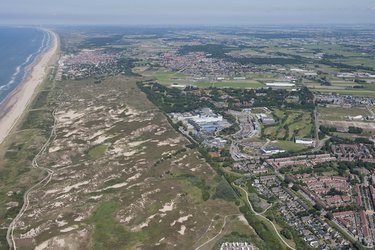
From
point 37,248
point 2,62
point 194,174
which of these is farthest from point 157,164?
point 2,62

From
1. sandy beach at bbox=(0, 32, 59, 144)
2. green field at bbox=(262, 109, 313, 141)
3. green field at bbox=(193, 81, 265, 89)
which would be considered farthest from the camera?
green field at bbox=(193, 81, 265, 89)

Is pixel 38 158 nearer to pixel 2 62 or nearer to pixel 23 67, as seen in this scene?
pixel 23 67

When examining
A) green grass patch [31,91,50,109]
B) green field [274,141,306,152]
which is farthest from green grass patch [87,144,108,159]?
green grass patch [31,91,50,109]

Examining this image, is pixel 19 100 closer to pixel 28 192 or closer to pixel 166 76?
pixel 166 76

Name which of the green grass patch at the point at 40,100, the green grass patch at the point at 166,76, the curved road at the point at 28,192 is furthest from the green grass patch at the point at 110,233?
the green grass patch at the point at 166,76

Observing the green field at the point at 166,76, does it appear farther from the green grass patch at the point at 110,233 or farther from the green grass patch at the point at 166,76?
the green grass patch at the point at 110,233

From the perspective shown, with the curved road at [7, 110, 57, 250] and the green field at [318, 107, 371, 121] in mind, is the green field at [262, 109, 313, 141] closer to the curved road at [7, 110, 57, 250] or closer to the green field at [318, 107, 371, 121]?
the green field at [318, 107, 371, 121]
